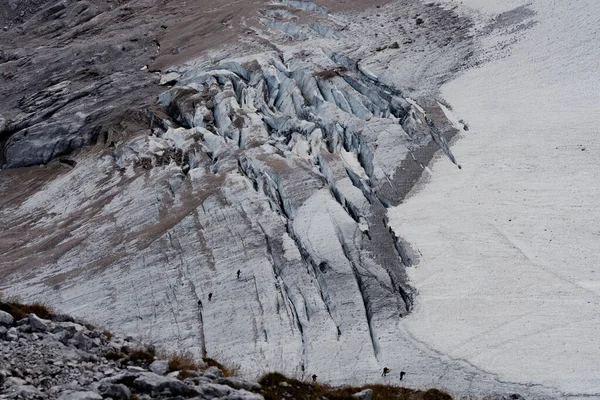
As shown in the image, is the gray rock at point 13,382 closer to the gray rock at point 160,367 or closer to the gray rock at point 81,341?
the gray rock at point 81,341

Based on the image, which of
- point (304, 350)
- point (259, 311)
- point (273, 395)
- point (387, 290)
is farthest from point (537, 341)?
point (273, 395)

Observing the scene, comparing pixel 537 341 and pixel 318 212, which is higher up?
pixel 318 212

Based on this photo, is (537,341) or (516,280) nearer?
(537,341)

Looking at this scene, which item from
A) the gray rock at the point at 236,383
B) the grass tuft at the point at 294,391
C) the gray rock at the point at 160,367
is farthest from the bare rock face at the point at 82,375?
the grass tuft at the point at 294,391

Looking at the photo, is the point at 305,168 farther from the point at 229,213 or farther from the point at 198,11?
the point at 198,11

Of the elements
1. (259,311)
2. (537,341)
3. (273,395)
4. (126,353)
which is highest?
(126,353)

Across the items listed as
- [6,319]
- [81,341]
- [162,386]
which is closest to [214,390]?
[162,386]

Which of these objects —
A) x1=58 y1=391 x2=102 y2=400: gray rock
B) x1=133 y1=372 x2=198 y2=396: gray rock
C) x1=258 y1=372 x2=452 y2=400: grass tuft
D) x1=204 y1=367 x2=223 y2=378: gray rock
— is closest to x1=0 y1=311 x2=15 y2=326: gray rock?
x1=58 y1=391 x2=102 y2=400: gray rock
